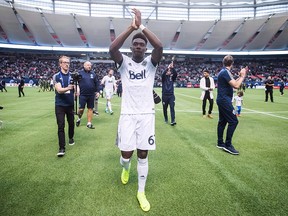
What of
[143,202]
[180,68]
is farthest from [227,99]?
[180,68]

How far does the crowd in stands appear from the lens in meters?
47.5

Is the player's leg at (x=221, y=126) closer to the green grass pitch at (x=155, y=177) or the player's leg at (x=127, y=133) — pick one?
the green grass pitch at (x=155, y=177)

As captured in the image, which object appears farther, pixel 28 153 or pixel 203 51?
pixel 203 51

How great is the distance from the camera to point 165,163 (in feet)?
16.0

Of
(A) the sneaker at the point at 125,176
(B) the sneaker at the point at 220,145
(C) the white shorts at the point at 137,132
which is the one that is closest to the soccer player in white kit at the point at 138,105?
(C) the white shorts at the point at 137,132

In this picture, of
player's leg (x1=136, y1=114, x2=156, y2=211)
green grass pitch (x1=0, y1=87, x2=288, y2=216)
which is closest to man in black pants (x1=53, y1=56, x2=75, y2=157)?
green grass pitch (x1=0, y1=87, x2=288, y2=216)

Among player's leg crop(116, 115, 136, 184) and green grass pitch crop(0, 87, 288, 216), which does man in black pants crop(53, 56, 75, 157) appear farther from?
player's leg crop(116, 115, 136, 184)

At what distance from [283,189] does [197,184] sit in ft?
4.92

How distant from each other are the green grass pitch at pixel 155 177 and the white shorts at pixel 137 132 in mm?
919

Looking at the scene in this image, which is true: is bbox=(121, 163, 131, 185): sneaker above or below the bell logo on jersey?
below

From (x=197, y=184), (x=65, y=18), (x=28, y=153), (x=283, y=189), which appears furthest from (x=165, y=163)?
(x=65, y=18)

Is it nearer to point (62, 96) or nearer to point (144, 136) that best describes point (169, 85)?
point (62, 96)

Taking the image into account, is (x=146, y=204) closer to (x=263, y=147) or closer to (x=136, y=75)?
(x=136, y=75)

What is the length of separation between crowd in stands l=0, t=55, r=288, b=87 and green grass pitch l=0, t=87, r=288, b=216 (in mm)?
41851
